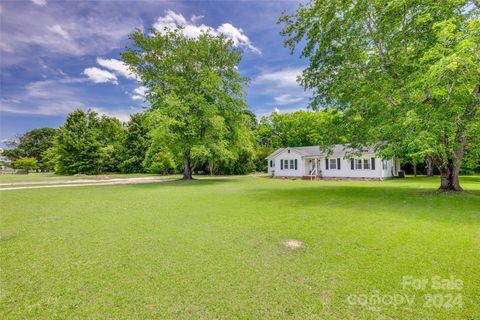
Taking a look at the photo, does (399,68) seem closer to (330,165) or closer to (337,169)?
(337,169)

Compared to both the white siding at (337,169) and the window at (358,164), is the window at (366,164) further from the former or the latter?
the window at (358,164)

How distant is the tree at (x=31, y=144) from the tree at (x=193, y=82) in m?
53.9

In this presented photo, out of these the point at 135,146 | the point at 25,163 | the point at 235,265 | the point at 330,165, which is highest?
the point at 135,146

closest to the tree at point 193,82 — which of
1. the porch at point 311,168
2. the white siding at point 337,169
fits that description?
the white siding at point 337,169

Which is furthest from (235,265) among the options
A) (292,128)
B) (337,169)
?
(292,128)

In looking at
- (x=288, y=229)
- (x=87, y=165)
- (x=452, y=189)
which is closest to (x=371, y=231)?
(x=288, y=229)

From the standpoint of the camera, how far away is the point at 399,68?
37.6 ft

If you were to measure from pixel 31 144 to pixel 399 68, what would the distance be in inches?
3247

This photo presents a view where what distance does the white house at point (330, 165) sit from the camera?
2298 cm

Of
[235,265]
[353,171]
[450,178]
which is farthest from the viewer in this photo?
[353,171]

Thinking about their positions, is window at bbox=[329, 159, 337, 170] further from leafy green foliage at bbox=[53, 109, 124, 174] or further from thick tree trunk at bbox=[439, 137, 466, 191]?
leafy green foliage at bbox=[53, 109, 124, 174]

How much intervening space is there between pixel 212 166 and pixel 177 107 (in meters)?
16.6

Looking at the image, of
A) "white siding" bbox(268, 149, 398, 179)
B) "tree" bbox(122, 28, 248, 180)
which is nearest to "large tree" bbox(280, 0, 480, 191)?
"white siding" bbox(268, 149, 398, 179)

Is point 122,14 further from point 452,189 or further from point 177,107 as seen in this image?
point 452,189
